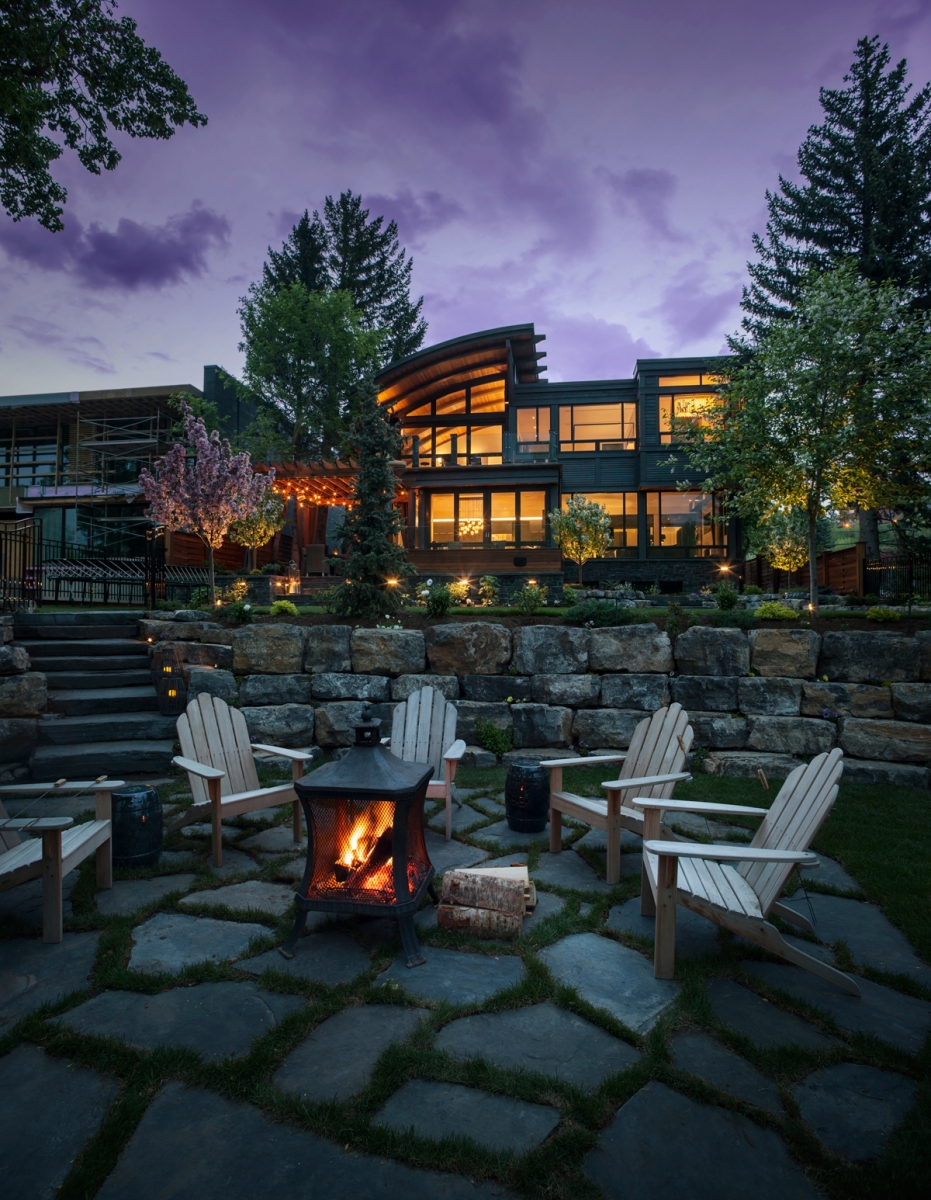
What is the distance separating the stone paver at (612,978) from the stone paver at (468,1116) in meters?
0.61

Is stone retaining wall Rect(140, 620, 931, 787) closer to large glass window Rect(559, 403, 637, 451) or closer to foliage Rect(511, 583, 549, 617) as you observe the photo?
foliage Rect(511, 583, 549, 617)

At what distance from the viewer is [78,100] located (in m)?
5.52

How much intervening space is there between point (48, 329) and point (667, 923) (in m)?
18.4

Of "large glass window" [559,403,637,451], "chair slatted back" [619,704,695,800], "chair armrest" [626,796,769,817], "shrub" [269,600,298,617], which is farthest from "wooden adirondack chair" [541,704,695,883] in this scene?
"large glass window" [559,403,637,451]

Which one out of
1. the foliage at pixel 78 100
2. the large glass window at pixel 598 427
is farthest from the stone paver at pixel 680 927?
the large glass window at pixel 598 427

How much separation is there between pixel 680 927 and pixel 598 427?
1790 centimetres

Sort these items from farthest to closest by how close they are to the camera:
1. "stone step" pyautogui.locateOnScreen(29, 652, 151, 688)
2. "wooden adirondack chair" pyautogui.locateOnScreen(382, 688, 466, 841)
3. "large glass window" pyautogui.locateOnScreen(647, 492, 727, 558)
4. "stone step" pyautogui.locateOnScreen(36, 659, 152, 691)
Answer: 1. "large glass window" pyautogui.locateOnScreen(647, 492, 727, 558)
2. "stone step" pyautogui.locateOnScreen(29, 652, 151, 688)
3. "stone step" pyautogui.locateOnScreen(36, 659, 152, 691)
4. "wooden adirondack chair" pyautogui.locateOnScreen(382, 688, 466, 841)

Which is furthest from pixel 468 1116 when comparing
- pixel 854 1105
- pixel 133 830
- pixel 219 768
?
pixel 219 768

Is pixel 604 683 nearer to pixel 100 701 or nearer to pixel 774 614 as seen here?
pixel 774 614

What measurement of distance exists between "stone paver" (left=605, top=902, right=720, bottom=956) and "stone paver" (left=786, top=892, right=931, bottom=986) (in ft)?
1.73

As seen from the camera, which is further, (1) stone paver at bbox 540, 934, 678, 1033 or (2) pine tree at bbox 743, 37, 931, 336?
(2) pine tree at bbox 743, 37, 931, 336

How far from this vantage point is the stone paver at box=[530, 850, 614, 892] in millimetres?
3503

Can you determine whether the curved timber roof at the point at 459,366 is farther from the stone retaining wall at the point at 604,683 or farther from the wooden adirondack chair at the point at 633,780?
the wooden adirondack chair at the point at 633,780

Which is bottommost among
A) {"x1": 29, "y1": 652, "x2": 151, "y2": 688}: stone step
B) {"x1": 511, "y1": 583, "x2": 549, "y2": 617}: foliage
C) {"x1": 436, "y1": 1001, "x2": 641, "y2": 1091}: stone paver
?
{"x1": 436, "y1": 1001, "x2": 641, "y2": 1091}: stone paver
